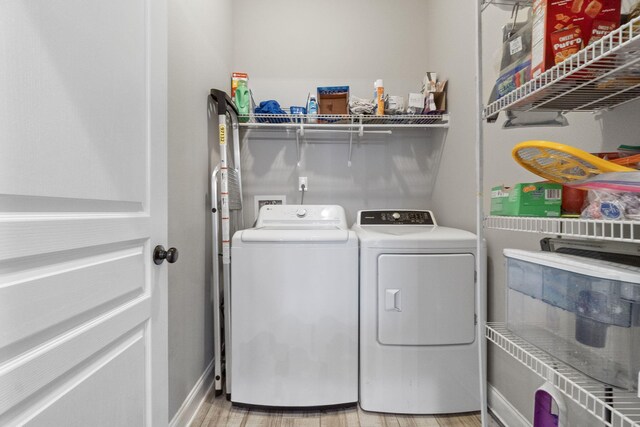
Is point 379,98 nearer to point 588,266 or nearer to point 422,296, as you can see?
point 422,296

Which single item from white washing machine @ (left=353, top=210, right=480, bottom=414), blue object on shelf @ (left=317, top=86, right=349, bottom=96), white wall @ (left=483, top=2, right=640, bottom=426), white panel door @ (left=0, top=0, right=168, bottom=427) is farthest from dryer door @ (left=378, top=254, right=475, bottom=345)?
blue object on shelf @ (left=317, top=86, right=349, bottom=96)

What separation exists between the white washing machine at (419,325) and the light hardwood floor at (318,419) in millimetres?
47

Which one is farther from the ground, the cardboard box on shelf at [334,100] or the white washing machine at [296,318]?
the cardboard box on shelf at [334,100]

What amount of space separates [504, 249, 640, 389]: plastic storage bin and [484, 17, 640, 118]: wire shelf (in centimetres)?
45

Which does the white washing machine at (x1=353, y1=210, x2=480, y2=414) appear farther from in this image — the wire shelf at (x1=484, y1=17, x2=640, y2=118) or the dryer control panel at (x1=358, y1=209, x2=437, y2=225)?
the wire shelf at (x1=484, y1=17, x2=640, y2=118)

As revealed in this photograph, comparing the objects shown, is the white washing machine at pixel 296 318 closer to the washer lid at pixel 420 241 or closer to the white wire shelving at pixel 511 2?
the washer lid at pixel 420 241

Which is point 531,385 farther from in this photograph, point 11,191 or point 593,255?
point 11,191

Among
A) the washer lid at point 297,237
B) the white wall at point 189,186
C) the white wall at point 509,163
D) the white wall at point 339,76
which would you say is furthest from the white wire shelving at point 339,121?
the washer lid at point 297,237

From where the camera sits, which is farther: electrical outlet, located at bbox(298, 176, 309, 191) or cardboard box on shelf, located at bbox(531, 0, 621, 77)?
electrical outlet, located at bbox(298, 176, 309, 191)

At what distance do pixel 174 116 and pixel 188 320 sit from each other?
3.28 feet

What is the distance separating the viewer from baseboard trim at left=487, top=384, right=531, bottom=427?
1422 millimetres

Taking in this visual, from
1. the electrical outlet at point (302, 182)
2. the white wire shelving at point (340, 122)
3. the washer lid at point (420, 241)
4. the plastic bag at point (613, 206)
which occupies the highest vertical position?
the white wire shelving at point (340, 122)

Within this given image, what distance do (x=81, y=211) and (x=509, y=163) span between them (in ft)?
5.48

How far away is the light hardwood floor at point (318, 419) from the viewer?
1.57m
